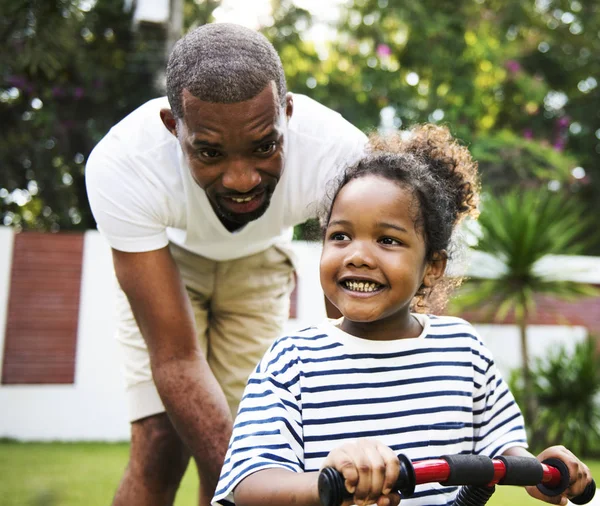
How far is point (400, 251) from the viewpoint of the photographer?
1832 mm

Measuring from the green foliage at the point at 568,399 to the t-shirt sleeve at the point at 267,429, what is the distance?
20.2 ft

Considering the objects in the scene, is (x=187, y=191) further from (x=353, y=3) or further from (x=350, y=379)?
(x=353, y=3)

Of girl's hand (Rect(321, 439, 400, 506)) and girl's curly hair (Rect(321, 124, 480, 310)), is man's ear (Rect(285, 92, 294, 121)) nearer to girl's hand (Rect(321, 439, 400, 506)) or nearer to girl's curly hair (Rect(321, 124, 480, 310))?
girl's curly hair (Rect(321, 124, 480, 310))

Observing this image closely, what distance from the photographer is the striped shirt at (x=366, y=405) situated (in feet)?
5.51

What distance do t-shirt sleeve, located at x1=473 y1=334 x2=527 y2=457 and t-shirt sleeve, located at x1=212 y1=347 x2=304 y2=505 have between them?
483mm

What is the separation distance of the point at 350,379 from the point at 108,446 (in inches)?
233

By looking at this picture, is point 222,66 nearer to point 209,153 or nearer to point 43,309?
point 209,153

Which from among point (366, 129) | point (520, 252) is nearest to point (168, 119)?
point (366, 129)

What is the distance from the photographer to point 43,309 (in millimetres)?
7734

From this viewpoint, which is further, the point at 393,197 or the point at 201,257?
the point at 201,257

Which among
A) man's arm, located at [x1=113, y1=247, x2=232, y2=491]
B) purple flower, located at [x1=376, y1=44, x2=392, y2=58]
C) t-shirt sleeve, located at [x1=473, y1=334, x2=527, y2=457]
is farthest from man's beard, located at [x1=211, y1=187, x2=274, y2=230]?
purple flower, located at [x1=376, y1=44, x2=392, y2=58]

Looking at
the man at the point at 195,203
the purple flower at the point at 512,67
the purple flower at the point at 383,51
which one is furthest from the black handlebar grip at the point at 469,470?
the purple flower at the point at 512,67

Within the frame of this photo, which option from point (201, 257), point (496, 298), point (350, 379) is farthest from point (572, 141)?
point (350, 379)

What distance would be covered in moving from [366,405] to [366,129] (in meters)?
3.26
